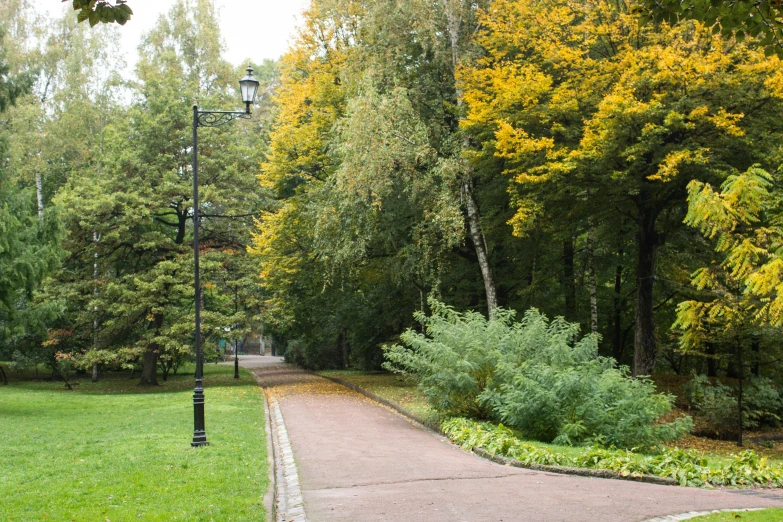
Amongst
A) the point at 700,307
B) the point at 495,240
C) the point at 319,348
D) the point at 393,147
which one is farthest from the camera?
the point at 319,348

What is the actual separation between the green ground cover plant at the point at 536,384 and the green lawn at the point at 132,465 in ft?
12.7

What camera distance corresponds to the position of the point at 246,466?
8953 millimetres

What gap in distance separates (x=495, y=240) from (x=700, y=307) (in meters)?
8.49

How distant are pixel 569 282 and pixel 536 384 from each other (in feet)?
41.1

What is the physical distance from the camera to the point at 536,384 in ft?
37.5

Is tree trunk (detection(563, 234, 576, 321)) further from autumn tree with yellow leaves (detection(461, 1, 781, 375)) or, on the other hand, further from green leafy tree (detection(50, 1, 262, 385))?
green leafy tree (detection(50, 1, 262, 385))

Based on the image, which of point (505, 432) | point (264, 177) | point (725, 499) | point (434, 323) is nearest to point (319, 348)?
point (264, 177)

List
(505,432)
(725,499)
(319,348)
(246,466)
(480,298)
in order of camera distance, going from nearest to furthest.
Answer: (725,499)
(246,466)
(505,432)
(480,298)
(319,348)

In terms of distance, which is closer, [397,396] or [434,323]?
[434,323]

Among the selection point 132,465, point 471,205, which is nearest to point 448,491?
point 132,465

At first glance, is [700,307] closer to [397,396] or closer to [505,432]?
[505,432]

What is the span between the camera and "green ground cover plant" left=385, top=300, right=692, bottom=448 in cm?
1114

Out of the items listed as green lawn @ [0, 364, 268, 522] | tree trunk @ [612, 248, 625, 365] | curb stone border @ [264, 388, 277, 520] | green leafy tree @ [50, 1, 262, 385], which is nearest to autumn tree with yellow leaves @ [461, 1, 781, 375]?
tree trunk @ [612, 248, 625, 365]

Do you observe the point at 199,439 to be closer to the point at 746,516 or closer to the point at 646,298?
the point at 746,516
